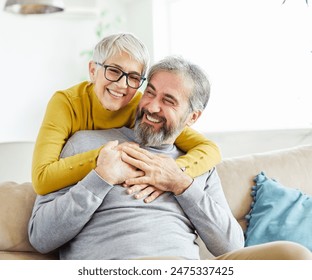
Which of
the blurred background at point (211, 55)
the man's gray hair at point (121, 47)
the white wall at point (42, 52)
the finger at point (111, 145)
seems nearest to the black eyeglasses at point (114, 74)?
the man's gray hair at point (121, 47)

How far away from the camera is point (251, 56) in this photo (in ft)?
14.1

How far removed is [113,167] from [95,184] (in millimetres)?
89

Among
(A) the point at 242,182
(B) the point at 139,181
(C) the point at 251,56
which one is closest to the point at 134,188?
(B) the point at 139,181

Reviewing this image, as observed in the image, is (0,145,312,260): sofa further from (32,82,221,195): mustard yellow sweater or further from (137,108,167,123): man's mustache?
(137,108,167,123): man's mustache

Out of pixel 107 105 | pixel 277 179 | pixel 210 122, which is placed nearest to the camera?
pixel 107 105

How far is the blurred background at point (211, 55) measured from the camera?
157 inches

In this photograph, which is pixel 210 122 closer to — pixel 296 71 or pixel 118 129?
pixel 296 71

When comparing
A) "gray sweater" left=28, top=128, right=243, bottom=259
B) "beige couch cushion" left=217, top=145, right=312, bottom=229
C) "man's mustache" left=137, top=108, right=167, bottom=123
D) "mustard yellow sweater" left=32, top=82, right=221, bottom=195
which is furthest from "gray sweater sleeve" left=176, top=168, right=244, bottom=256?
"beige couch cushion" left=217, top=145, right=312, bottom=229

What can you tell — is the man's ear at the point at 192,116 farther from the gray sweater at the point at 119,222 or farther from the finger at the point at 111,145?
the finger at the point at 111,145

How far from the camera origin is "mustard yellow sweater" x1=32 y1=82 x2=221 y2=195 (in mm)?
1937

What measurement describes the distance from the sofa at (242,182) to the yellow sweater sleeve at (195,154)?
29 cm

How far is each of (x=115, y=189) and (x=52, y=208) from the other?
0.22 metres
